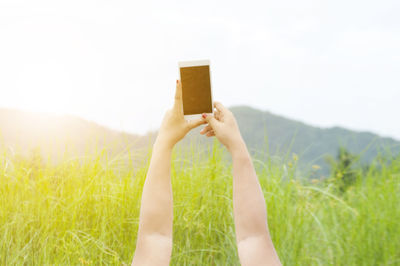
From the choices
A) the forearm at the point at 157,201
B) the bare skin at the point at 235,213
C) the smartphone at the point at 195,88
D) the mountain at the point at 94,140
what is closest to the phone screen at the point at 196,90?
the smartphone at the point at 195,88

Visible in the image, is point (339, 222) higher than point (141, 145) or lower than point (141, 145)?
lower

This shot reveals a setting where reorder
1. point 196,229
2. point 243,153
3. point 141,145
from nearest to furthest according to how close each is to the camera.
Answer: point 243,153, point 196,229, point 141,145

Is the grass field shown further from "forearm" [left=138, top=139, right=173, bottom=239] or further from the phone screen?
the phone screen

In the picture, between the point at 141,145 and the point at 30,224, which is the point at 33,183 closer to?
the point at 30,224

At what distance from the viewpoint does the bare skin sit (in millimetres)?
1677

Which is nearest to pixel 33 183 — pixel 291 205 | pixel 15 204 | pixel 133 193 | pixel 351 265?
pixel 15 204

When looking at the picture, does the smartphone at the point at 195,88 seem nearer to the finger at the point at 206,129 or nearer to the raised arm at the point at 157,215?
the finger at the point at 206,129

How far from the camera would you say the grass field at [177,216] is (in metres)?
2.46

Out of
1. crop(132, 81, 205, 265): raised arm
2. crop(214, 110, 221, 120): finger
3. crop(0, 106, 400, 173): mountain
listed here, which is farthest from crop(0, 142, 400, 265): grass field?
crop(214, 110, 221, 120): finger

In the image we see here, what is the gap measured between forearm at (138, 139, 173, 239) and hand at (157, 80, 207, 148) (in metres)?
0.10

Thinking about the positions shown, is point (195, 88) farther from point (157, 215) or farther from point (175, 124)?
point (157, 215)

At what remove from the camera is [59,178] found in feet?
9.27

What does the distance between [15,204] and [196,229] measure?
1.42m

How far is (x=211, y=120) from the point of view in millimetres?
1962
